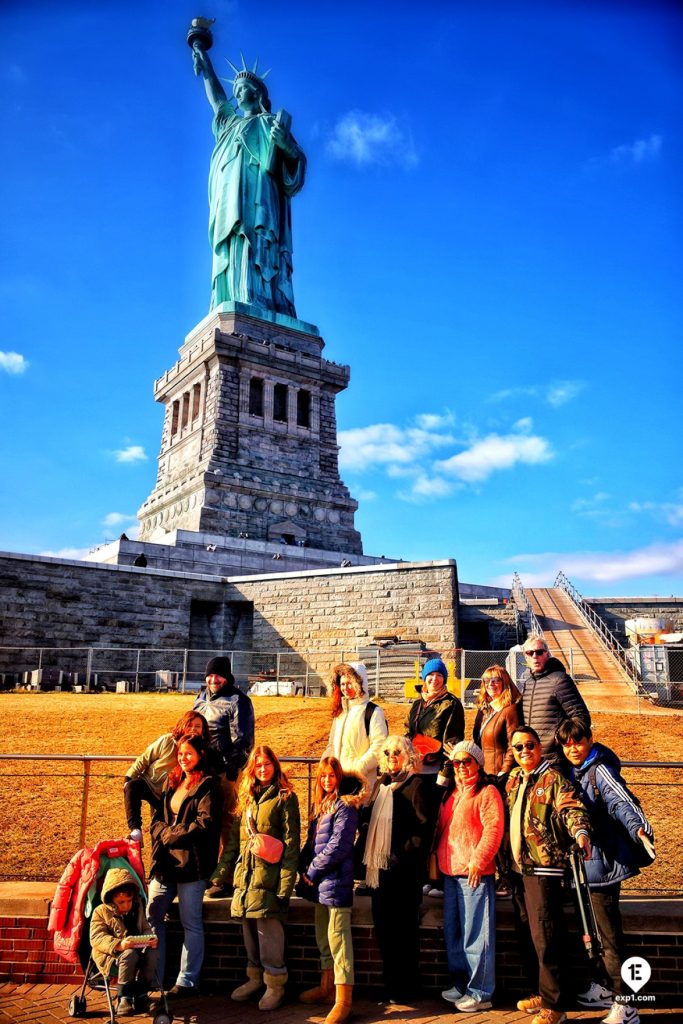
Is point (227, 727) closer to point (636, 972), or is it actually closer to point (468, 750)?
point (468, 750)

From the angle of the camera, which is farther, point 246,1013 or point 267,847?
point 267,847

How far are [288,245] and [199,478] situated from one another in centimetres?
1527

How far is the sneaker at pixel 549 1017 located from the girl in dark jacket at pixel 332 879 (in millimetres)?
1113

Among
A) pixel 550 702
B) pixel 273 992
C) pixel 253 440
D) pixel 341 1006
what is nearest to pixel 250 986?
pixel 273 992

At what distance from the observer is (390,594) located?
22.6 m

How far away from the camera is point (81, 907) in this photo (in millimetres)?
4789

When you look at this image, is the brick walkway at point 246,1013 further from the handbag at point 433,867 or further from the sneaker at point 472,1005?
the handbag at point 433,867

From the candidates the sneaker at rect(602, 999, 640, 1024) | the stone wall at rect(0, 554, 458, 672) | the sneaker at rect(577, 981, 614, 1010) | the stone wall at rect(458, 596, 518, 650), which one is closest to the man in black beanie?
the sneaker at rect(577, 981, 614, 1010)

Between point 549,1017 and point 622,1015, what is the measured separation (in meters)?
0.43

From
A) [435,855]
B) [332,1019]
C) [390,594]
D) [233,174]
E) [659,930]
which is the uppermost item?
[233,174]

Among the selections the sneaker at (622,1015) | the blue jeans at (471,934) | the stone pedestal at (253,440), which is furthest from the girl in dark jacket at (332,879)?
the stone pedestal at (253,440)

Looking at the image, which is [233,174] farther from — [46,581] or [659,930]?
[659,930]

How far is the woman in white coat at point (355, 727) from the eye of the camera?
550 centimetres

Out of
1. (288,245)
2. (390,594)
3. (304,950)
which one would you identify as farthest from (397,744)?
(288,245)
